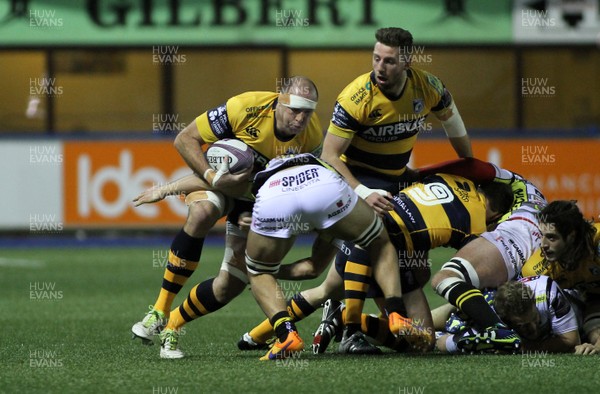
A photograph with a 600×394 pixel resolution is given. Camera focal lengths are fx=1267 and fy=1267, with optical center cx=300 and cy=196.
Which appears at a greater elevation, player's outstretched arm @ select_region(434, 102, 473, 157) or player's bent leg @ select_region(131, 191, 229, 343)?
player's outstretched arm @ select_region(434, 102, 473, 157)

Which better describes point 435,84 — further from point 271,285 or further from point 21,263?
point 21,263

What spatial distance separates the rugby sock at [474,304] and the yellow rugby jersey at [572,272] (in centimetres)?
56

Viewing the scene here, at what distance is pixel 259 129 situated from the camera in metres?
8.12

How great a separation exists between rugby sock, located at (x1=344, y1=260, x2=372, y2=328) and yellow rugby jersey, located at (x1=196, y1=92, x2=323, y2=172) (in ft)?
2.74

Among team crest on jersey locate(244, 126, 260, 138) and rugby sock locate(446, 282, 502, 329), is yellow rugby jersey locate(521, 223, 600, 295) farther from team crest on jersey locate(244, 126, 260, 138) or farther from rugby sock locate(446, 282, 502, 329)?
team crest on jersey locate(244, 126, 260, 138)

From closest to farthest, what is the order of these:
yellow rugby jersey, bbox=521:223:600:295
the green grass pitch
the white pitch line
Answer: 1. the green grass pitch
2. yellow rugby jersey, bbox=521:223:600:295
3. the white pitch line

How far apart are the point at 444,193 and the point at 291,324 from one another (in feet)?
4.89

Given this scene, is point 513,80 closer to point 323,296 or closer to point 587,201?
point 587,201

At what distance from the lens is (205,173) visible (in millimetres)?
8016

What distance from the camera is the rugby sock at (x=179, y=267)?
26.4 feet

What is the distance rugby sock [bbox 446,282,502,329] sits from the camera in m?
7.34

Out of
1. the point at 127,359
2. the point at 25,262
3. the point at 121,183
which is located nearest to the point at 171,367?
the point at 127,359

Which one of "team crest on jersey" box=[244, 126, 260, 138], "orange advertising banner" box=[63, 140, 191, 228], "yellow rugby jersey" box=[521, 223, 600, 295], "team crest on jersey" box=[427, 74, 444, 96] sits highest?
"team crest on jersey" box=[427, 74, 444, 96]


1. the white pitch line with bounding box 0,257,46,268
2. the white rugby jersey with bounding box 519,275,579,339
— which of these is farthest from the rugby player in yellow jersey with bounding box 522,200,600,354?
the white pitch line with bounding box 0,257,46,268
